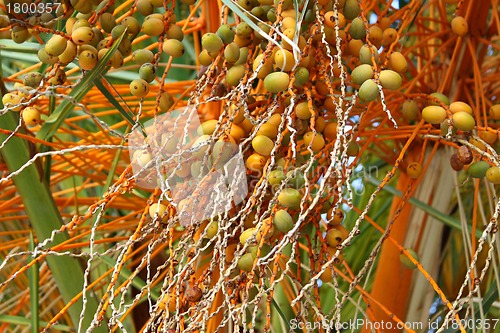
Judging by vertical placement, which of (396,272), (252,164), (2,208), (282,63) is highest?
(282,63)

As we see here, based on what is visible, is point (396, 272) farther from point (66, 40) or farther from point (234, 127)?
point (66, 40)

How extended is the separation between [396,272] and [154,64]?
0.61 m

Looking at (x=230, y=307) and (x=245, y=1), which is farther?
(x=245, y=1)

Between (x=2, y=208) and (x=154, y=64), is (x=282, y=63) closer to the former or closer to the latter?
(x=154, y=64)

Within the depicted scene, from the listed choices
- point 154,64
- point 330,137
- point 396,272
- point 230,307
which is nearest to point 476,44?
A: point 396,272

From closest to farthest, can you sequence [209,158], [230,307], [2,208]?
[230,307] → [209,158] → [2,208]

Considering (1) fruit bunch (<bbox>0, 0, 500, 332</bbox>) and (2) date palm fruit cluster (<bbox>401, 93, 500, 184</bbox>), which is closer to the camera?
(1) fruit bunch (<bbox>0, 0, 500, 332</bbox>)

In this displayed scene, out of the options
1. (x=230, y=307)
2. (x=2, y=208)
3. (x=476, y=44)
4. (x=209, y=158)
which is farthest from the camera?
(x=476, y=44)

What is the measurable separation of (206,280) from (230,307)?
0.32ft

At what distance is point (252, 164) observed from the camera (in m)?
0.76

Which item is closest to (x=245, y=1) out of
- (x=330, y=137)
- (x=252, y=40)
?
(x=252, y=40)

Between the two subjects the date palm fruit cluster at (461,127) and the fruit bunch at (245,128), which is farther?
the date palm fruit cluster at (461,127)

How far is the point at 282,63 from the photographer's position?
0.73 m

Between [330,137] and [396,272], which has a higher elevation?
[330,137]
